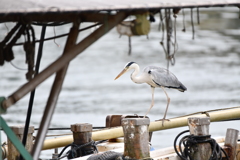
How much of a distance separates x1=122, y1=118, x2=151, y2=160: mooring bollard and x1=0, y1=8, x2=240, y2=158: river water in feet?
18.6

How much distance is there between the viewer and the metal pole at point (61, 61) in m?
3.71

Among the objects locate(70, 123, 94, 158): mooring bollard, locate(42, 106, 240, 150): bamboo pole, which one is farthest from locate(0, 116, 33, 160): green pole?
locate(42, 106, 240, 150): bamboo pole

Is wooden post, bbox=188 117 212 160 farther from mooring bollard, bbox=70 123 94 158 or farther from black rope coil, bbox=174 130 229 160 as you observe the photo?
mooring bollard, bbox=70 123 94 158

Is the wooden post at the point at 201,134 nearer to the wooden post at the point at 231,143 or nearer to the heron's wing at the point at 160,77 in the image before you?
the wooden post at the point at 231,143

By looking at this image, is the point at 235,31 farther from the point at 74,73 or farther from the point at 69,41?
the point at 69,41

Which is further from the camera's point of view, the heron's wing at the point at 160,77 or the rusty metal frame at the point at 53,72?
the heron's wing at the point at 160,77

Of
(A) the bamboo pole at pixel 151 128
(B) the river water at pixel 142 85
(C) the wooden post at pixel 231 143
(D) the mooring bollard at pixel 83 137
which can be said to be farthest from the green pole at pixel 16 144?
(B) the river water at pixel 142 85

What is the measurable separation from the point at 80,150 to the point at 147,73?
185 centimetres

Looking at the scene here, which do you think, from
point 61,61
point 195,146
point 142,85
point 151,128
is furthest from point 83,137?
point 142,85

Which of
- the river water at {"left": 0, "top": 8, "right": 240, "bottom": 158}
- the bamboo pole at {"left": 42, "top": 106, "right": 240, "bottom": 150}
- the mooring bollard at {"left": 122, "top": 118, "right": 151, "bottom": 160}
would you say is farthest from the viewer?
the river water at {"left": 0, "top": 8, "right": 240, "bottom": 158}

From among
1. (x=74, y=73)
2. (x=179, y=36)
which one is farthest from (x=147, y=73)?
(x=179, y=36)

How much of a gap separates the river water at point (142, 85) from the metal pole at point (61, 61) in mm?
7022

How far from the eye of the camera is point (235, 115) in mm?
7023

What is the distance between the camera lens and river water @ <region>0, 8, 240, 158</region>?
15051 mm
